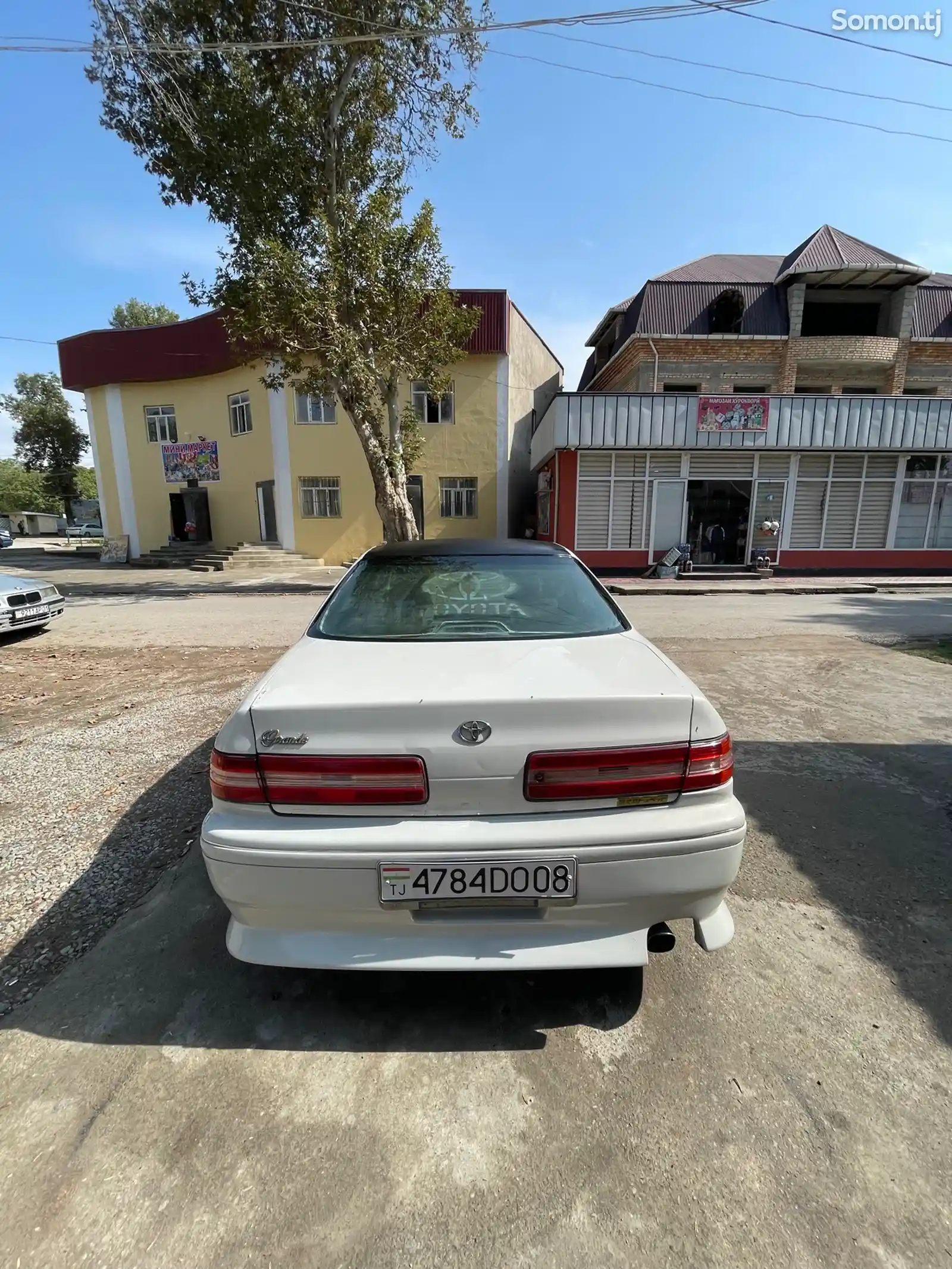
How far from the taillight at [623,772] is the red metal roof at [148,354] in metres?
20.0

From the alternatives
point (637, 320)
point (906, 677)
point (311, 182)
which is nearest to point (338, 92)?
point (311, 182)

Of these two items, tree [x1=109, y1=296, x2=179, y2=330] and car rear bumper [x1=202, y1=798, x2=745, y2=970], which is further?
tree [x1=109, y1=296, x2=179, y2=330]

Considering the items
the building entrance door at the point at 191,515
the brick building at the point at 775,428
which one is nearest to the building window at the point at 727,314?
the brick building at the point at 775,428

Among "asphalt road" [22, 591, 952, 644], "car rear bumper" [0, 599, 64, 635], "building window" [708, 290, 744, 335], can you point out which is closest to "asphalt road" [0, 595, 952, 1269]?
"asphalt road" [22, 591, 952, 644]

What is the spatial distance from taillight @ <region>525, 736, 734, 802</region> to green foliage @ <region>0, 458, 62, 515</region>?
260ft

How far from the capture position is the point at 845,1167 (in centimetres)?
147

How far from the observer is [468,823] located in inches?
67.9

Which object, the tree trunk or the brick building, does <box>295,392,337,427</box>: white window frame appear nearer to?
the tree trunk

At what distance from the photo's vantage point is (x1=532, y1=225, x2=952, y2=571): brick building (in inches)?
613

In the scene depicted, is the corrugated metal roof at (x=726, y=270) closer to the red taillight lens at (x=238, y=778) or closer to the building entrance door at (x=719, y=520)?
the building entrance door at (x=719, y=520)

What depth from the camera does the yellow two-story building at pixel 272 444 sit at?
779 inches

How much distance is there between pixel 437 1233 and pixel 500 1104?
351 millimetres

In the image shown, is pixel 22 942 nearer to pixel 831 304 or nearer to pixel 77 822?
pixel 77 822

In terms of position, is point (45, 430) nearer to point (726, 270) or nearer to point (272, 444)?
point (272, 444)
